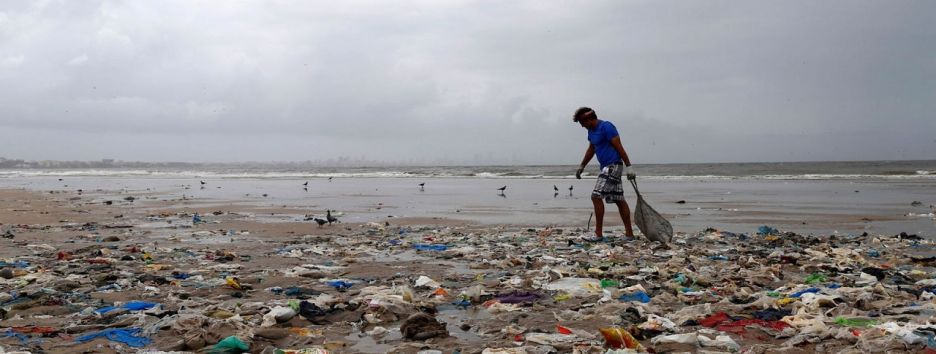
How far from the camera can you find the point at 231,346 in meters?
3.46

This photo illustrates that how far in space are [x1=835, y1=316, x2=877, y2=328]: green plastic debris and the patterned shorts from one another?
4.38 m

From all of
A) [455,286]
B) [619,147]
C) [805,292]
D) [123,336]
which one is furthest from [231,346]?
[619,147]

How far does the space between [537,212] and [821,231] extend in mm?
6216

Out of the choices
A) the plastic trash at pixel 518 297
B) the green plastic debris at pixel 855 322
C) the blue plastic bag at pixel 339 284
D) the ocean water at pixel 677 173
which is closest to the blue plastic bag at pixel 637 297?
the plastic trash at pixel 518 297

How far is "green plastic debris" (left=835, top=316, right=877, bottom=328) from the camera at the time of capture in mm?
3766

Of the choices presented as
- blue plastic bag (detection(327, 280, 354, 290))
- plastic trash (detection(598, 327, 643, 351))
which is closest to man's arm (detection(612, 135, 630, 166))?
blue plastic bag (detection(327, 280, 354, 290))

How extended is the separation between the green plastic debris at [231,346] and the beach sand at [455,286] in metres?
0.14

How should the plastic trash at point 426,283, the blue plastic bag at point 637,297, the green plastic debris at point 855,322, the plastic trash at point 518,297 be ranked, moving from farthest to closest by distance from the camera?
1. the plastic trash at point 426,283
2. the blue plastic bag at point 637,297
3. the plastic trash at point 518,297
4. the green plastic debris at point 855,322

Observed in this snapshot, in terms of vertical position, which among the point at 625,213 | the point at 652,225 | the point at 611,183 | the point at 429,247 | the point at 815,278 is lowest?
the point at 429,247

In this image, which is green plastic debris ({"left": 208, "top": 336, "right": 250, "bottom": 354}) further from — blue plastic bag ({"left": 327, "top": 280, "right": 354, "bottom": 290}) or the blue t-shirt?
the blue t-shirt

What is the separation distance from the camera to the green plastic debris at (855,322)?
3766mm

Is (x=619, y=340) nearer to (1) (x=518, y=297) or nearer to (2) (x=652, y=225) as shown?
(1) (x=518, y=297)

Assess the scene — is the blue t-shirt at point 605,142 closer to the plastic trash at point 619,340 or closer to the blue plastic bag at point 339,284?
the blue plastic bag at point 339,284

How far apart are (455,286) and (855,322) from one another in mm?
3152
